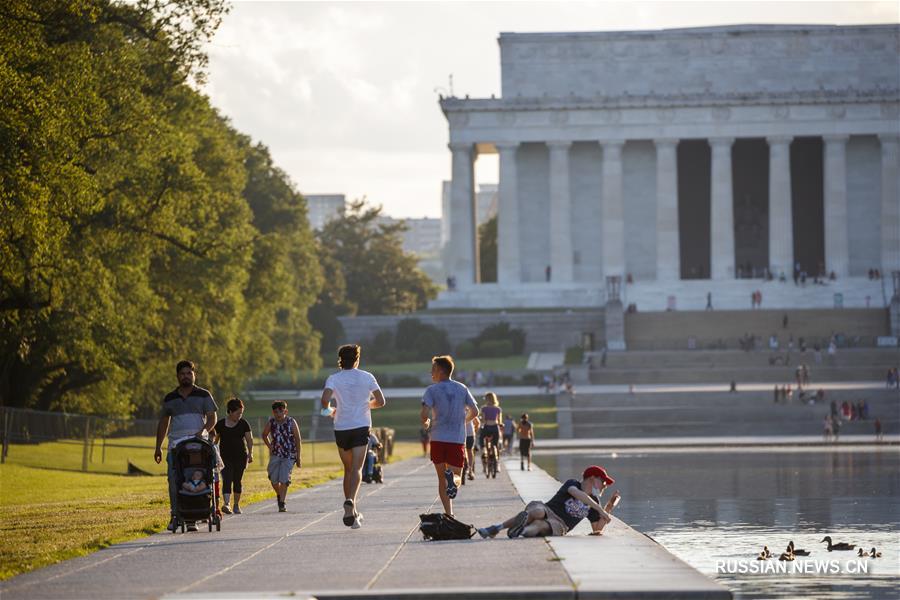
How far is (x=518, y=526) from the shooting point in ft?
66.6

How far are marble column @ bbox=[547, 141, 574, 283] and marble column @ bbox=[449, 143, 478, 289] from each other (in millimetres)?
5931

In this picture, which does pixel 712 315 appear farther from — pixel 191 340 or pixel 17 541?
pixel 17 541

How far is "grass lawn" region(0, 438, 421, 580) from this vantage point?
A: 20.0 metres

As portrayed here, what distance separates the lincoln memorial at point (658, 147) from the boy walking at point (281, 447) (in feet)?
289

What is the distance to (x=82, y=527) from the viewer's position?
23.2m

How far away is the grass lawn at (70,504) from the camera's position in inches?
787

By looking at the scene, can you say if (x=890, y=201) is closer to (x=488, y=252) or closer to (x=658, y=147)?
(x=658, y=147)

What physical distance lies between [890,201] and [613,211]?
19921mm

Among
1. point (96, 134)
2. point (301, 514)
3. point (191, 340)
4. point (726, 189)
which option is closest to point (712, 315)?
point (726, 189)

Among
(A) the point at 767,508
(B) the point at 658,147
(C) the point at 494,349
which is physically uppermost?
(B) the point at 658,147

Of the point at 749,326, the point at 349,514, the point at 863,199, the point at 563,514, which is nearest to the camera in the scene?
the point at 563,514

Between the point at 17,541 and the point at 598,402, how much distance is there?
186 ft

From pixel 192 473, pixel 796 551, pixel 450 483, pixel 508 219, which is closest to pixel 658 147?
pixel 508 219

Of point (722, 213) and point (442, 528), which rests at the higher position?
point (722, 213)
